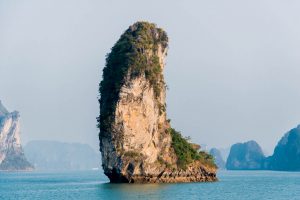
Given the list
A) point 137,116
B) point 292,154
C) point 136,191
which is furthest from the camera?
point 292,154

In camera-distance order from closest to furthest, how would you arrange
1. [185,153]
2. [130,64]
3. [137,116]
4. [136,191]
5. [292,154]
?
[136,191]
[130,64]
[137,116]
[185,153]
[292,154]

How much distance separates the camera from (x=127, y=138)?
67.4 metres

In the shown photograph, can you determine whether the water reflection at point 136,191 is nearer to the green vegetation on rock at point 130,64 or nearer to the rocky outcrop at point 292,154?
the green vegetation on rock at point 130,64

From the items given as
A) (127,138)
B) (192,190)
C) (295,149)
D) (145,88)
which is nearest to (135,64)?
(145,88)

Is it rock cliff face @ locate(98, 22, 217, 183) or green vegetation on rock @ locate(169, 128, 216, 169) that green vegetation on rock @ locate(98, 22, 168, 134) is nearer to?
rock cliff face @ locate(98, 22, 217, 183)

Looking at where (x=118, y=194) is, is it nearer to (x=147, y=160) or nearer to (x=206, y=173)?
(x=147, y=160)

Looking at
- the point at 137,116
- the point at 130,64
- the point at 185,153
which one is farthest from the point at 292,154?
the point at 130,64

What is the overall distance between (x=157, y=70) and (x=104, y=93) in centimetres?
662

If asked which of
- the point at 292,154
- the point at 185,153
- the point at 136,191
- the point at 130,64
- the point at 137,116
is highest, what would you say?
the point at 292,154

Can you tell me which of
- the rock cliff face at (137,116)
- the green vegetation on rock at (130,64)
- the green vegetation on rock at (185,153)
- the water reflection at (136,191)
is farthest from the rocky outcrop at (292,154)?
the water reflection at (136,191)

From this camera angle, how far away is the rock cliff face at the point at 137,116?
221 feet

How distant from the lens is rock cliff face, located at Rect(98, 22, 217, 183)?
67438 mm

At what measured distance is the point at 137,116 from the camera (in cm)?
6894

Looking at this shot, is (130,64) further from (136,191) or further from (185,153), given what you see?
(136,191)
